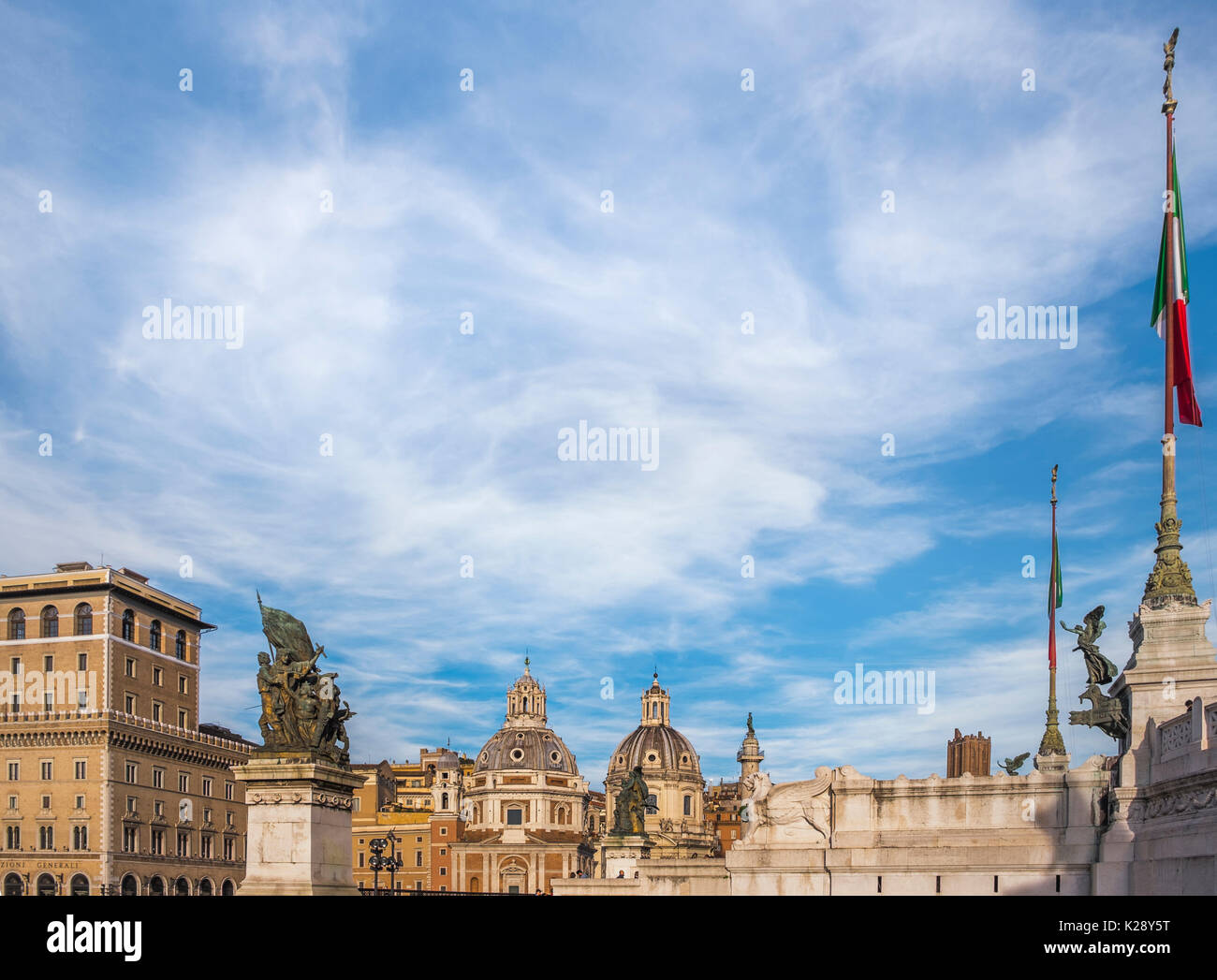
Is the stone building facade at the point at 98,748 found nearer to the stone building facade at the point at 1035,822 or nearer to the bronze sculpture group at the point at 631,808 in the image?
the bronze sculpture group at the point at 631,808

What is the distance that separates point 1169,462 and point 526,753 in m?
154

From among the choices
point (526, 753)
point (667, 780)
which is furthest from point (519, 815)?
point (667, 780)

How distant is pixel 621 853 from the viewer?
43969mm

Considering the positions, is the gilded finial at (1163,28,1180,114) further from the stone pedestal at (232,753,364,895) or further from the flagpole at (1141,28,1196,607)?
the stone pedestal at (232,753,364,895)

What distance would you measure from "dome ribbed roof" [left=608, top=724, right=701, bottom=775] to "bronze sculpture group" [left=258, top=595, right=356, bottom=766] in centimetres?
16986

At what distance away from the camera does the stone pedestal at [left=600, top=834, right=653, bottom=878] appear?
43.6 metres

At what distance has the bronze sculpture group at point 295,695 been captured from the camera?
21.5 m

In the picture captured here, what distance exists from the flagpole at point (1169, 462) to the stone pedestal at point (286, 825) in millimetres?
17790

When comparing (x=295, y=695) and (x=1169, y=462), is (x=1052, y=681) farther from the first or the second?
(x=295, y=695)

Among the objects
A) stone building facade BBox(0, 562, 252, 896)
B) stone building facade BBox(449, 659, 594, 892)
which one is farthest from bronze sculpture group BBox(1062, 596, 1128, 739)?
stone building facade BBox(449, 659, 594, 892)

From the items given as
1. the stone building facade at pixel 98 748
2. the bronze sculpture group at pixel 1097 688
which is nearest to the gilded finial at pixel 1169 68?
the bronze sculpture group at pixel 1097 688

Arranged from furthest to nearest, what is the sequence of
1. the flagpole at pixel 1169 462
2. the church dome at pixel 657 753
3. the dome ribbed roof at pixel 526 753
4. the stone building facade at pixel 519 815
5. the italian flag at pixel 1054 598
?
the church dome at pixel 657 753 → the dome ribbed roof at pixel 526 753 → the stone building facade at pixel 519 815 → the italian flag at pixel 1054 598 → the flagpole at pixel 1169 462
